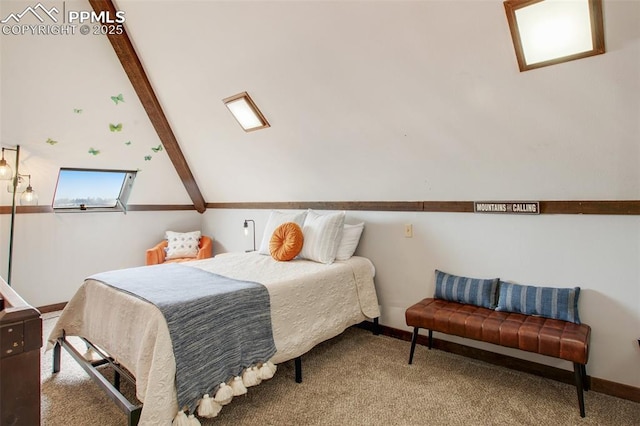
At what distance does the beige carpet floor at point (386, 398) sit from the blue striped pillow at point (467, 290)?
465 mm

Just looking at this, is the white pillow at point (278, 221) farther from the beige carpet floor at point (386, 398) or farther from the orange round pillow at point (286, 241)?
the beige carpet floor at point (386, 398)

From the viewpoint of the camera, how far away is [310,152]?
10.8 ft

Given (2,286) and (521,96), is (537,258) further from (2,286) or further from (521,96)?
(2,286)

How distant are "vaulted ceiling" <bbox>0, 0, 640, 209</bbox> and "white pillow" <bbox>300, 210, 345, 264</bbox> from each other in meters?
0.42

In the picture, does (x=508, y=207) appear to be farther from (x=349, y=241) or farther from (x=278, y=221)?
(x=278, y=221)

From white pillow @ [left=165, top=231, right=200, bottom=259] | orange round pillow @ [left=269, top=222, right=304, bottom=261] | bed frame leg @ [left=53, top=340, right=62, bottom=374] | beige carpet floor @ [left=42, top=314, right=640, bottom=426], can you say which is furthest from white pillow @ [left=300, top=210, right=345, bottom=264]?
white pillow @ [left=165, top=231, right=200, bottom=259]

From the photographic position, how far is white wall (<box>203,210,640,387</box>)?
6.80 feet

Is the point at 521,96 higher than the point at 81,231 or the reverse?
higher

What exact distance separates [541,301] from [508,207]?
2.15 feet

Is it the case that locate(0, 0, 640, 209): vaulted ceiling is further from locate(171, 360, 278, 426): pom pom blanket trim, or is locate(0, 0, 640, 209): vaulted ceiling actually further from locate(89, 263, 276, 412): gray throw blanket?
locate(171, 360, 278, 426): pom pom blanket trim

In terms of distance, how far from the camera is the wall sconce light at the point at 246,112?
125 inches

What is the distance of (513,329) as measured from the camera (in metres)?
2.09

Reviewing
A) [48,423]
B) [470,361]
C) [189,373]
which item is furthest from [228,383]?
[470,361]

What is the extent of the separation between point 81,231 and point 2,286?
3.22 metres
